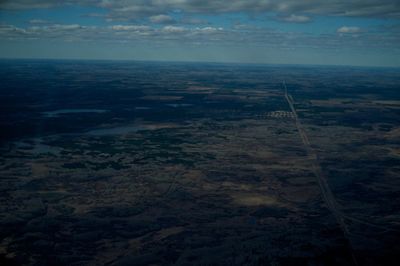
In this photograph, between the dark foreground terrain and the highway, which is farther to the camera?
the highway

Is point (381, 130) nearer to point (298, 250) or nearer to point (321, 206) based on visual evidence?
point (321, 206)

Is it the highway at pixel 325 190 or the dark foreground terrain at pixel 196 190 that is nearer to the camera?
the dark foreground terrain at pixel 196 190

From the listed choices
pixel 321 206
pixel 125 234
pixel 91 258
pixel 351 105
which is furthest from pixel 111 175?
pixel 351 105

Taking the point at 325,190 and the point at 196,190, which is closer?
the point at 196,190

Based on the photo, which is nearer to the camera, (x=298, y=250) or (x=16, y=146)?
(x=298, y=250)

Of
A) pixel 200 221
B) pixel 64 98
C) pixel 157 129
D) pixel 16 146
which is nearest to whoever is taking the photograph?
pixel 200 221

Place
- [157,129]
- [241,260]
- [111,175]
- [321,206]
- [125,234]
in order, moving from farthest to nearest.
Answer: [157,129]
[111,175]
[321,206]
[125,234]
[241,260]
